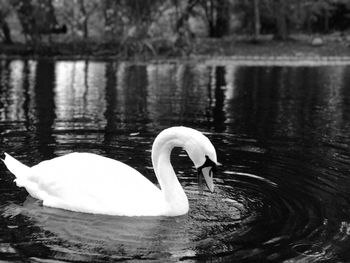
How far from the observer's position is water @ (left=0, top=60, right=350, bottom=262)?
20.3 ft

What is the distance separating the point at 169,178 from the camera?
285 inches

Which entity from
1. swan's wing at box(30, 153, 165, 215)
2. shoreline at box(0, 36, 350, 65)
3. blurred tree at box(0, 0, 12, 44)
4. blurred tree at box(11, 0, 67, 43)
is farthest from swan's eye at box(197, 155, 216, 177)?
blurred tree at box(11, 0, 67, 43)

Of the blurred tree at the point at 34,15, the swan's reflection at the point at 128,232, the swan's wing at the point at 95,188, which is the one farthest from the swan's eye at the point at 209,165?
the blurred tree at the point at 34,15

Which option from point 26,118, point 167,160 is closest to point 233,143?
point 167,160

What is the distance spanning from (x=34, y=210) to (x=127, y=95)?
12855mm

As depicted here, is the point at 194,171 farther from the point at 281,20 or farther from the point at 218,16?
the point at 218,16

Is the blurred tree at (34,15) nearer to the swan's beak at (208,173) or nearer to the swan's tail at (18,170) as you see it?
the swan's tail at (18,170)

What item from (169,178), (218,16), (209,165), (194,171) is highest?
(218,16)

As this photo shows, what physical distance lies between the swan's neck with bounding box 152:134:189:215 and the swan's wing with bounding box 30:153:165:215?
0.14m

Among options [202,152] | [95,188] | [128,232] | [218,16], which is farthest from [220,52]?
[128,232]

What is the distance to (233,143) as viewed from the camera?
11758mm

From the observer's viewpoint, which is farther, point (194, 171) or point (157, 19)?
point (157, 19)

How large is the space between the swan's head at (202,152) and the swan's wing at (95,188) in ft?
2.40

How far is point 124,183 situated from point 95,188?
354mm
